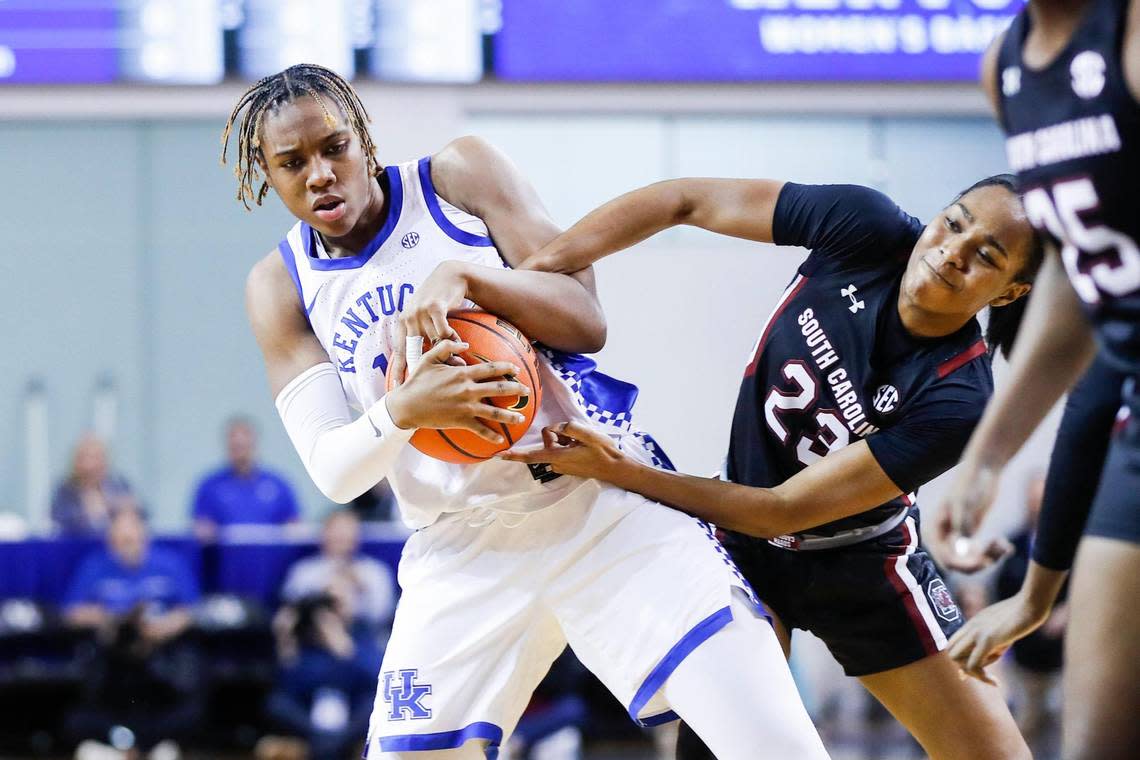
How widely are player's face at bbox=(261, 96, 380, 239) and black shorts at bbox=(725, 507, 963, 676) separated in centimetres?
131

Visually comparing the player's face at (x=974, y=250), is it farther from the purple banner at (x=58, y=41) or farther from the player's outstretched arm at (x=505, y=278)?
the purple banner at (x=58, y=41)

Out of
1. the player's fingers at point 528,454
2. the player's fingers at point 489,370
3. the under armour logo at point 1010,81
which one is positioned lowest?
the player's fingers at point 528,454

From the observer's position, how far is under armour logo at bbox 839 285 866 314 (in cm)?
327

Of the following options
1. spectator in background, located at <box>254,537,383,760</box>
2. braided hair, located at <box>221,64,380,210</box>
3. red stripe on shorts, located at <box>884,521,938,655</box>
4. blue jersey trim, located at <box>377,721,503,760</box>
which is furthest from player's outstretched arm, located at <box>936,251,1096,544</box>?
spectator in background, located at <box>254,537,383,760</box>

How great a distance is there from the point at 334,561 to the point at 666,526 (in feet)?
15.8

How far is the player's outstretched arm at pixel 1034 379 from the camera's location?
221 cm

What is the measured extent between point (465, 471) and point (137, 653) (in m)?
5.05

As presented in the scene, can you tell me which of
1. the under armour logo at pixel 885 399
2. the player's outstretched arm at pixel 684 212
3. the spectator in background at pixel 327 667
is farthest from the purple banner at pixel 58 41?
the under armour logo at pixel 885 399

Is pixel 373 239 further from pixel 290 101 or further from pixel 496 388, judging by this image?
pixel 496 388

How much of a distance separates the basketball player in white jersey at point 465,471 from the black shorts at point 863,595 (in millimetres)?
422

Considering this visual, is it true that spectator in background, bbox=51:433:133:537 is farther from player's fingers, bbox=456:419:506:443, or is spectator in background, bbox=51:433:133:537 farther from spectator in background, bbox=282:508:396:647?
player's fingers, bbox=456:419:506:443

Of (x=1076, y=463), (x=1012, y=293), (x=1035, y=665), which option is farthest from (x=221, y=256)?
(x=1076, y=463)

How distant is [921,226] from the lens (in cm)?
332

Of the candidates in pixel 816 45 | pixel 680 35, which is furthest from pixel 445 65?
pixel 816 45
